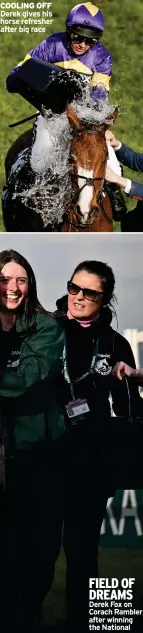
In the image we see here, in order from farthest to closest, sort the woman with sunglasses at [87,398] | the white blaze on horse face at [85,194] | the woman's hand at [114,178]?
the woman with sunglasses at [87,398] < the woman's hand at [114,178] < the white blaze on horse face at [85,194]

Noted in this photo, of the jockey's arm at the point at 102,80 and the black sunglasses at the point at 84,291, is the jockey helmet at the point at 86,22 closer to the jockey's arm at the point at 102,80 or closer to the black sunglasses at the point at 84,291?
the jockey's arm at the point at 102,80

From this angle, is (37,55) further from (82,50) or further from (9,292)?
(9,292)

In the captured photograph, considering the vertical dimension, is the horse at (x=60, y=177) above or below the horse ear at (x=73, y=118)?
below

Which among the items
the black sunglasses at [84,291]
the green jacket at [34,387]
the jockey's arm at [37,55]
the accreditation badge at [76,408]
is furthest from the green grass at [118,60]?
the accreditation badge at [76,408]

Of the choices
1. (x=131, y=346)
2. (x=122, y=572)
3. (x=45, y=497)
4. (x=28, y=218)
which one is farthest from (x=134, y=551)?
(x=28, y=218)

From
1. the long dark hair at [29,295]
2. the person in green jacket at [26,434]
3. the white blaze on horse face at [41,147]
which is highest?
the white blaze on horse face at [41,147]

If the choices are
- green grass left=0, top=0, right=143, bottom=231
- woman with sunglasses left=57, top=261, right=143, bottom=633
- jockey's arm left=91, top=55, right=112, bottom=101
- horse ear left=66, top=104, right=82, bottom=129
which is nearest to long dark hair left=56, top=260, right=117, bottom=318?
woman with sunglasses left=57, top=261, right=143, bottom=633

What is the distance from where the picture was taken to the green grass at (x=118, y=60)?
4.91 m

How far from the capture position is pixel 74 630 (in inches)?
202

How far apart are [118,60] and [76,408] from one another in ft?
4.43

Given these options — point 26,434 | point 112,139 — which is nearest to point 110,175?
point 112,139

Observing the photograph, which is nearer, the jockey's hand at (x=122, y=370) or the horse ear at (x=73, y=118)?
the horse ear at (x=73, y=118)

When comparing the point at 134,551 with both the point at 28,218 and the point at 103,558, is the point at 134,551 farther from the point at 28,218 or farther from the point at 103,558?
the point at 28,218

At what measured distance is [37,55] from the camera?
16.1 feet
